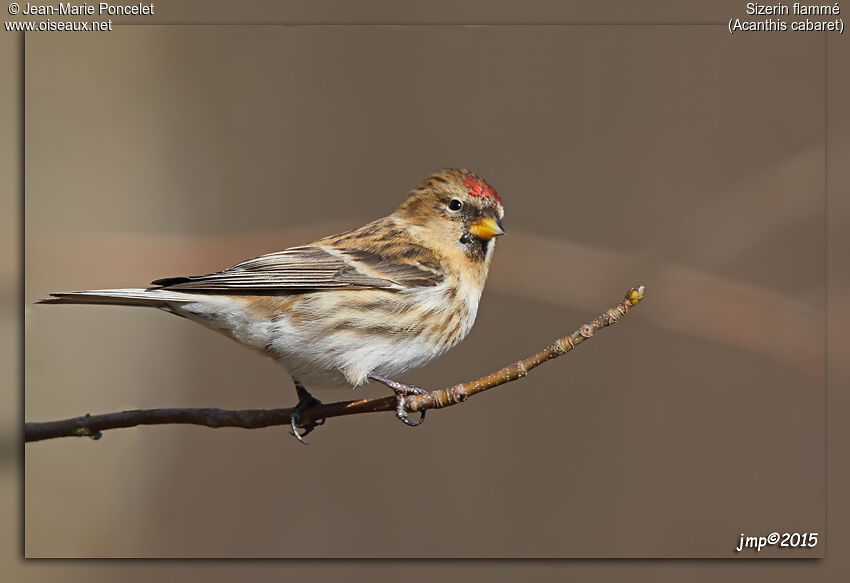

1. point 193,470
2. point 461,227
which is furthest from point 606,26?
point 193,470

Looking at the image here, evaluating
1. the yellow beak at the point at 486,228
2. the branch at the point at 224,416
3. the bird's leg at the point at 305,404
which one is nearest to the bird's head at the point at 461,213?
the yellow beak at the point at 486,228

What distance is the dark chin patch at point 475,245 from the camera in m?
4.41

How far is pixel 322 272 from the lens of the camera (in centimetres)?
419

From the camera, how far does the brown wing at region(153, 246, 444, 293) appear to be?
3973 mm

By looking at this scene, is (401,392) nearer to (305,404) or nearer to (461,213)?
(305,404)

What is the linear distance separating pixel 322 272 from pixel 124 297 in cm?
97

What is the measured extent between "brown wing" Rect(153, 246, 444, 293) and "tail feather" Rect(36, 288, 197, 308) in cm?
11

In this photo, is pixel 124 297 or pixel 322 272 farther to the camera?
pixel 322 272

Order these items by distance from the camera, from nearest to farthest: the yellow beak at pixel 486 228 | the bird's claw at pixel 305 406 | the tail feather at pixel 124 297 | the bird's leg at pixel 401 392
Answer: the tail feather at pixel 124 297 → the bird's leg at pixel 401 392 → the bird's claw at pixel 305 406 → the yellow beak at pixel 486 228

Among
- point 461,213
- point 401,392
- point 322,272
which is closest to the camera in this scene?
point 401,392

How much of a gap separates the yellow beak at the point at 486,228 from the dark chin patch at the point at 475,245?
3cm

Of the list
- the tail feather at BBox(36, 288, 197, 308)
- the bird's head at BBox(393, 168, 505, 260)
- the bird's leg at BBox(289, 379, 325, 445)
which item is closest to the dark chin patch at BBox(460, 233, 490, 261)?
the bird's head at BBox(393, 168, 505, 260)

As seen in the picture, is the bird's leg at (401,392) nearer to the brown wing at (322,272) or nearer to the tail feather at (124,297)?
the brown wing at (322,272)

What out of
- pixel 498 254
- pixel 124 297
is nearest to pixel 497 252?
pixel 498 254
